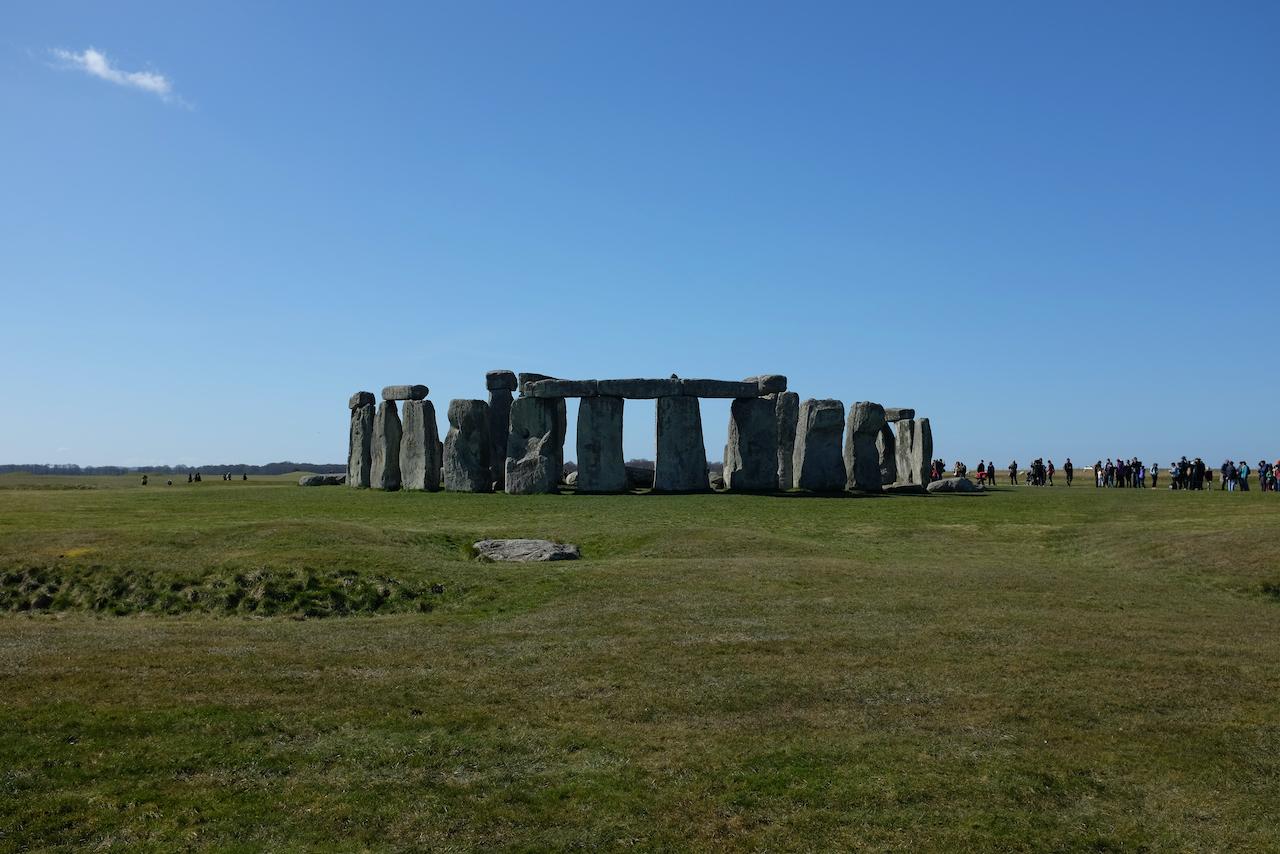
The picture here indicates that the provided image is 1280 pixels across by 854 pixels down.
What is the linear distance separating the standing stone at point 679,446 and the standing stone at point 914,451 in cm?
1014

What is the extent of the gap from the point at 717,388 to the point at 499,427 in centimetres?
818

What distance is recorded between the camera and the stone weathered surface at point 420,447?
38.0 meters

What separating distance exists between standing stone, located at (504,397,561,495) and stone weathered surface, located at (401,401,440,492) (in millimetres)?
3572

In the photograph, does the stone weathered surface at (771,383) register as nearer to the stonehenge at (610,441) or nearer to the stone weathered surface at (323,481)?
the stonehenge at (610,441)

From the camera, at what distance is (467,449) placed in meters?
37.0

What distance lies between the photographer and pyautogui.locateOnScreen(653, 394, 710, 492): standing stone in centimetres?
3588

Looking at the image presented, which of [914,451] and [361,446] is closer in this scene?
[361,446]

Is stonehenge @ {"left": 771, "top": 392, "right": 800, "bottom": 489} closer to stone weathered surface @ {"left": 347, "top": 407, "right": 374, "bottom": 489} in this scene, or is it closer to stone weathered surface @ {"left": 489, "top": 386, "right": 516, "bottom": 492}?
stone weathered surface @ {"left": 489, "top": 386, "right": 516, "bottom": 492}

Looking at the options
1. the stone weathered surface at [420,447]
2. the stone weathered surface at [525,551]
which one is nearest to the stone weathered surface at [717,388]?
the stone weathered surface at [420,447]

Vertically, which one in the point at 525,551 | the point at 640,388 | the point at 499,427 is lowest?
the point at 525,551

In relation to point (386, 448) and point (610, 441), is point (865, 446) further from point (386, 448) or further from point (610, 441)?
point (386, 448)

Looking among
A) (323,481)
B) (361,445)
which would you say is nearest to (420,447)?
(361,445)


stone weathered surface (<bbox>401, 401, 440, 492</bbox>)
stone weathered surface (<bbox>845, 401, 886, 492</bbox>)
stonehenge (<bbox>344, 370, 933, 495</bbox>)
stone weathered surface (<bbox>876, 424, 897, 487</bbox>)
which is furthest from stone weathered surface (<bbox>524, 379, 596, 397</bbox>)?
stone weathered surface (<bbox>876, 424, 897, 487</bbox>)

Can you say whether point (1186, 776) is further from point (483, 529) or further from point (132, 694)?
point (483, 529)
